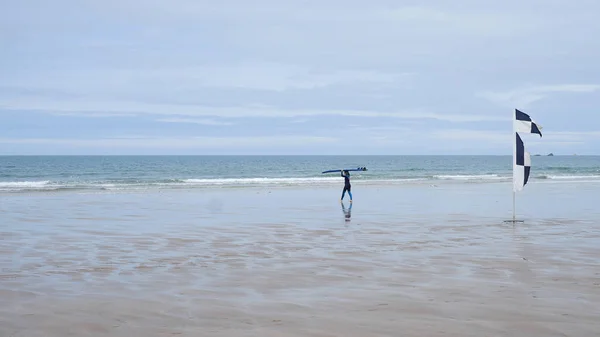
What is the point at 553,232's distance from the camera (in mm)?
14766

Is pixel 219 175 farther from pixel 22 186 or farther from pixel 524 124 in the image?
pixel 524 124

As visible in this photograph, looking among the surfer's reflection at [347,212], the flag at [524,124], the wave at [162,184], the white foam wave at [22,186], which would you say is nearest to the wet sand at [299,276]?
the surfer's reflection at [347,212]

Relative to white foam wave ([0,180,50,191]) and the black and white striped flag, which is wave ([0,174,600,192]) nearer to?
white foam wave ([0,180,50,191])

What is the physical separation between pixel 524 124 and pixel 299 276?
8837 millimetres

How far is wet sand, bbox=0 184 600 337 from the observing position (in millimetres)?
6852

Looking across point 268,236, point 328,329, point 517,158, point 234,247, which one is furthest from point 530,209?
point 328,329

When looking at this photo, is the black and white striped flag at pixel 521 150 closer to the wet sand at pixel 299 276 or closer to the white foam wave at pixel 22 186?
the wet sand at pixel 299 276

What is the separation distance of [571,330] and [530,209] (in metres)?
15.4

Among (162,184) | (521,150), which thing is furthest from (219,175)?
(521,150)

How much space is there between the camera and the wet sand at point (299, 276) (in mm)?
6852

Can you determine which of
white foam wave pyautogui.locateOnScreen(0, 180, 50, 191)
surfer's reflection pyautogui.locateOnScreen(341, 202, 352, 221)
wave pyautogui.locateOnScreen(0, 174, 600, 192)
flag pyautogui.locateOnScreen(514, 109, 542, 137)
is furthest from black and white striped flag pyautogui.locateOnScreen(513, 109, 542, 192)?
white foam wave pyautogui.locateOnScreen(0, 180, 50, 191)

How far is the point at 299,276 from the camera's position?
31.0ft

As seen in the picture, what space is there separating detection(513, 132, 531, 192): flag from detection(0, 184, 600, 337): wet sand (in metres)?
1.23

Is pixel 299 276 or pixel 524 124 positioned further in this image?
pixel 524 124
